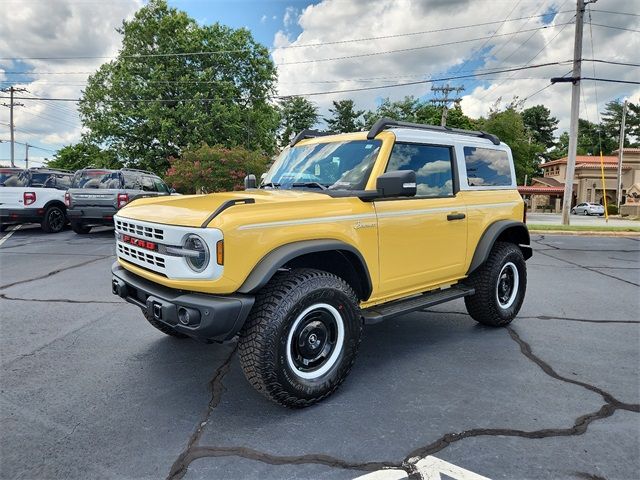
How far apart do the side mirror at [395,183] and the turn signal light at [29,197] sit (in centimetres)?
1217

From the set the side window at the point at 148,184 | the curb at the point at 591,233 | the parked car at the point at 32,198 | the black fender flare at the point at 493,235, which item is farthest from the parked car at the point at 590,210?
the parked car at the point at 32,198

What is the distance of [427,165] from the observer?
13.0 ft

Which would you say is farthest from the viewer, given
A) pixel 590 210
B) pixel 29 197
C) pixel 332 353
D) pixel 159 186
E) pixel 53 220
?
pixel 590 210

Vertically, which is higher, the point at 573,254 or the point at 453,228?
the point at 453,228

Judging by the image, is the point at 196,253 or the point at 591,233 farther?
the point at 591,233

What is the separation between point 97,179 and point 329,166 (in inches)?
385

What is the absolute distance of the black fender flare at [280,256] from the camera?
2.66 meters

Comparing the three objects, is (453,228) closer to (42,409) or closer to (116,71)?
(42,409)

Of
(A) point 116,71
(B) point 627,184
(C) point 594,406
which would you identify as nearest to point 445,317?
(C) point 594,406

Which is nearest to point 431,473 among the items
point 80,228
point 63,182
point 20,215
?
point 80,228

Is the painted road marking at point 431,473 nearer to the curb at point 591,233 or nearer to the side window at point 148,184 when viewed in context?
the side window at point 148,184

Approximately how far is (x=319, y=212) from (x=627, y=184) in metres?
63.2

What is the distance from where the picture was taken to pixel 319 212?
3.04 metres

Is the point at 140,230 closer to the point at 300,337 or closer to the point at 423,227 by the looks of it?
the point at 300,337
